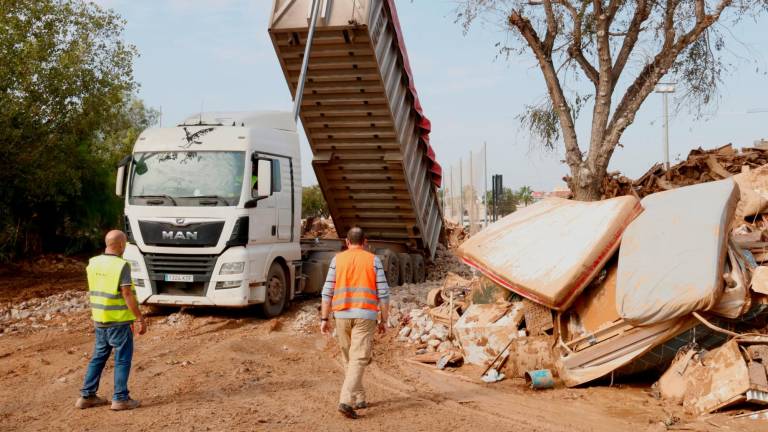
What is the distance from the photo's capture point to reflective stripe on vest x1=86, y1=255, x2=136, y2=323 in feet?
19.3

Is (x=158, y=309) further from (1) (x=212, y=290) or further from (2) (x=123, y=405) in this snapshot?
(2) (x=123, y=405)

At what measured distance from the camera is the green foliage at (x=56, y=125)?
13.9 metres

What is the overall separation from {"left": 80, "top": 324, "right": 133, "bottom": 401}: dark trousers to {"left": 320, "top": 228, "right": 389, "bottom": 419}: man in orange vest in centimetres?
156

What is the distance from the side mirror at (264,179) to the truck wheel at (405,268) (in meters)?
4.68

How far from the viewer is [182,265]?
31.3 feet

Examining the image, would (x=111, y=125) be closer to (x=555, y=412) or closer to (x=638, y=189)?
(x=638, y=189)

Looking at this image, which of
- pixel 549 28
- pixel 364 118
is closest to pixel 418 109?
pixel 364 118

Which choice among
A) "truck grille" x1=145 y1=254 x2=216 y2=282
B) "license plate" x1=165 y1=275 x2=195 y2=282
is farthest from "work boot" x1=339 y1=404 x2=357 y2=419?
"license plate" x1=165 y1=275 x2=195 y2=282

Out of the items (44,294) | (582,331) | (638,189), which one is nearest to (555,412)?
(582,331)

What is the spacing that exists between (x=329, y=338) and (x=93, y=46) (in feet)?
32.6

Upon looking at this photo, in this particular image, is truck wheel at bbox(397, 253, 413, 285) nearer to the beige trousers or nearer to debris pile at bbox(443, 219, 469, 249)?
debris pile at bbox(443, 219, 469, 249)

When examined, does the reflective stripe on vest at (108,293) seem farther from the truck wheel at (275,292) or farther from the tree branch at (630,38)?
the tree branch at (630,38)

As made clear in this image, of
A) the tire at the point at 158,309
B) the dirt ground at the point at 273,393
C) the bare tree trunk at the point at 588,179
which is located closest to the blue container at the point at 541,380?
the dirt ground at the point at 273,393

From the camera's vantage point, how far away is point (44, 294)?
519 inches
